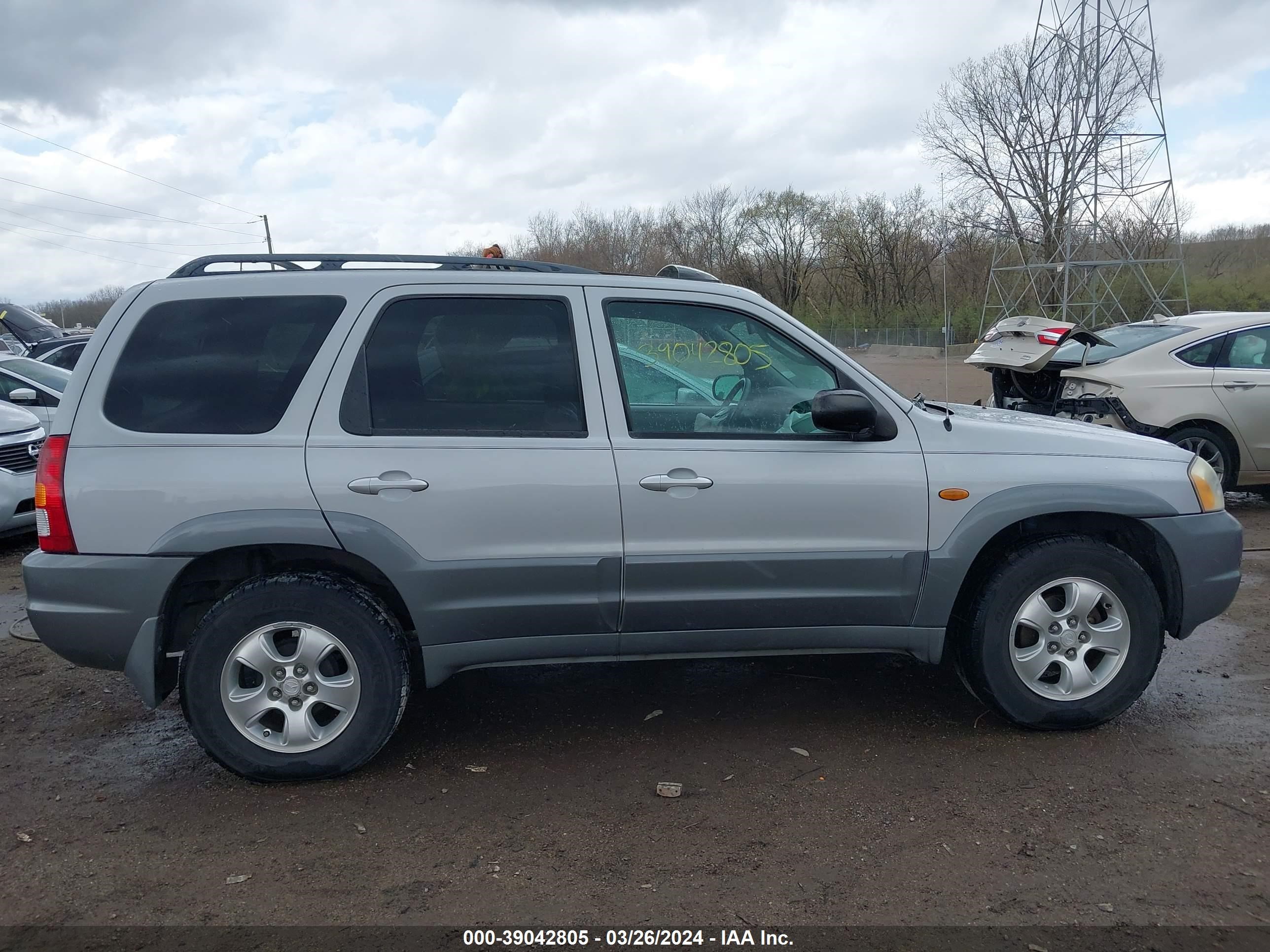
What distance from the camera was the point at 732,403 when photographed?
3977mm

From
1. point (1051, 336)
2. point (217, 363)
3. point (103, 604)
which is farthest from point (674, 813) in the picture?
point (1051, 336)

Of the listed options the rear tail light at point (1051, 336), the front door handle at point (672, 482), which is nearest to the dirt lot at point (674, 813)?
the front door handle at point (672, 482)

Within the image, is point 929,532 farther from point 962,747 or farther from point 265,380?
point 265,380

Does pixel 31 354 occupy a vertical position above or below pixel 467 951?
above

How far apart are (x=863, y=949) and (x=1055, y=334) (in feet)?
20.2

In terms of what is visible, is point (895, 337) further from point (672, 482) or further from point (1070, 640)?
point (672, 482)

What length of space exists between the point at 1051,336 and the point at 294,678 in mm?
6344

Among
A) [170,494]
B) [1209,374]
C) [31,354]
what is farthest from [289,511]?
[31,354]

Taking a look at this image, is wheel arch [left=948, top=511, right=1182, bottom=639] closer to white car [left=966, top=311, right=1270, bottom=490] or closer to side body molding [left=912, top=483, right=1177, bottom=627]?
side body molding [left=912, top=483, right=1177, bottom=627]

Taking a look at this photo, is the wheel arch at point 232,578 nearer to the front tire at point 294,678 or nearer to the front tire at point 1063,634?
the front tire at point 294,678

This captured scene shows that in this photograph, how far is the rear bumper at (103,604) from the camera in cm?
358

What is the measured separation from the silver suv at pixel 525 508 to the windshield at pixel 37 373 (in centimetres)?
848

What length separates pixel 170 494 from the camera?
11.7 ft

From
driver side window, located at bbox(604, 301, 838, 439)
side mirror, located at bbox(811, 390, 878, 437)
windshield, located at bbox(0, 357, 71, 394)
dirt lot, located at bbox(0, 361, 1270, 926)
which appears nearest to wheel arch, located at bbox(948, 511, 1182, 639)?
dirt lot, located at bbox(0, 361, 1270, 926)
